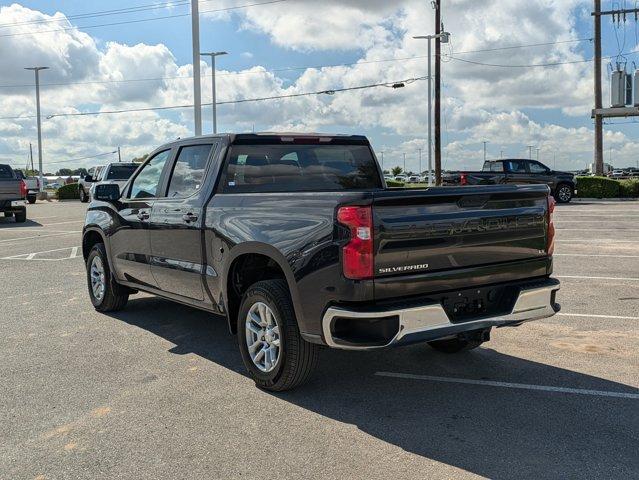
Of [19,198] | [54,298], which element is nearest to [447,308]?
[54,298]

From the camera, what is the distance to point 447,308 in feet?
13.6

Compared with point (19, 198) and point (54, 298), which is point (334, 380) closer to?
point (54, 298)

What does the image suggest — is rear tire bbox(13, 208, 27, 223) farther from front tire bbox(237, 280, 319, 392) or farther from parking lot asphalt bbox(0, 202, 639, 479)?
front tire bbox(237, 280, 319, 392)

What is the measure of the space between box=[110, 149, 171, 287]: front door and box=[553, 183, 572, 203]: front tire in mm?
24176

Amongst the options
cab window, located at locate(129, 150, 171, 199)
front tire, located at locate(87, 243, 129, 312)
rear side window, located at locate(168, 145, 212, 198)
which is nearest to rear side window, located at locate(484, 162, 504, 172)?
front tire, located at locate(87, 243, 129, 312)

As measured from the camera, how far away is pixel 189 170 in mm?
5750

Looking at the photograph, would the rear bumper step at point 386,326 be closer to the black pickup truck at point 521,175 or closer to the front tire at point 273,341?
the front tire at point 273,341

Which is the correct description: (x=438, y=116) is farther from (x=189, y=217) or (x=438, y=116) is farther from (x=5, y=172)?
(x=189, y=217)

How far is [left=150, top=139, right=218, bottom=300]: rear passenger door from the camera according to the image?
17.6 feet

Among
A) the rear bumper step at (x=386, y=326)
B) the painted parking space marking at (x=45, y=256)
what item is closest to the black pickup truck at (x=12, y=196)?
the painted parking space marking at (x=45, y=256)

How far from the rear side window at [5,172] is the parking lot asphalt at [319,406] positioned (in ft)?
56.2

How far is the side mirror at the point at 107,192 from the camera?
6.64 meters

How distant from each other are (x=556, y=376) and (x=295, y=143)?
2922 millimetres

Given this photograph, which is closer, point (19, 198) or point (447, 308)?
point (447, 308)
